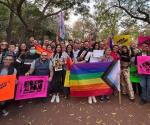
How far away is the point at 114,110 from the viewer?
7.94 metres

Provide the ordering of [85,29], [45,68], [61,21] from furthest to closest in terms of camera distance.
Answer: [85,29], [61,21], [45,68]

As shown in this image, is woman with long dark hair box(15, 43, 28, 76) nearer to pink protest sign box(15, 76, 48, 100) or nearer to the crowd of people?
the crowd of people

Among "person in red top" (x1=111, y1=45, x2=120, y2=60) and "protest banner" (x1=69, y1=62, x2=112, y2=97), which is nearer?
"protest banner" (x1=69, y1=62, x2=112, y2=97)

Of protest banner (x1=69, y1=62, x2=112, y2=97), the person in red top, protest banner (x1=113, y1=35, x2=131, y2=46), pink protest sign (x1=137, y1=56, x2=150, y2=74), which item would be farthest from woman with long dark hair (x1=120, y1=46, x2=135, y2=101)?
protest banner (x1=113, y1=35, x2=131, y2=46)

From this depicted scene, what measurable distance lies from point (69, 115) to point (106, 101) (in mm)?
1592

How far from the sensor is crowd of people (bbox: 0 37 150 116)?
27.3 feet

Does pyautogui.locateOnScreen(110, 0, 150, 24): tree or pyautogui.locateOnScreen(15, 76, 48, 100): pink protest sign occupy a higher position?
pyautogui.locateOnScreen(110, 0, 150, 24): tree

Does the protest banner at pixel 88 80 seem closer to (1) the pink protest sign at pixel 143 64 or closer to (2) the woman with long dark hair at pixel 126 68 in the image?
(2) the woman with long dark hair at pixel 126 68

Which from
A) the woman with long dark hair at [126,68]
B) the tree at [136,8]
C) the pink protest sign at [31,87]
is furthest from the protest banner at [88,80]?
the tree at [136,8]

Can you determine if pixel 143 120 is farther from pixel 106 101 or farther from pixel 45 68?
pixel 45 68

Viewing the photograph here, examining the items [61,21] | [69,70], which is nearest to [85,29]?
[61,21]

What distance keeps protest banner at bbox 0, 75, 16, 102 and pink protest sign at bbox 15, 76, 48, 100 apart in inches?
10.5

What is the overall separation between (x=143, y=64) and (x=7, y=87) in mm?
4482

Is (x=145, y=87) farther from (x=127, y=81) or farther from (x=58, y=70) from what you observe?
(x=58, y=70)
